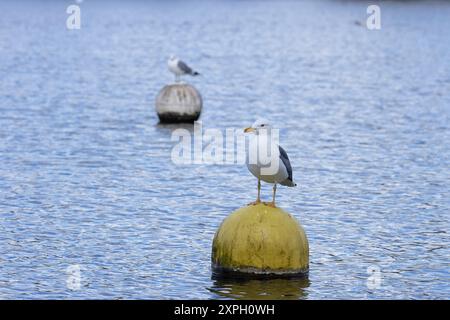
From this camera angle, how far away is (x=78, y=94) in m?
52.5

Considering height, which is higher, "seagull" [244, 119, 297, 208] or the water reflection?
"seagull" [244, 119, 297, 208]

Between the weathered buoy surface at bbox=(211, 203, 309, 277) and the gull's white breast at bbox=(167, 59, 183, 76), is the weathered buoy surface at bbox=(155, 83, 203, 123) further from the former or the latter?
the weathered buoy surface at bbox=(211, 203, 309, 277)

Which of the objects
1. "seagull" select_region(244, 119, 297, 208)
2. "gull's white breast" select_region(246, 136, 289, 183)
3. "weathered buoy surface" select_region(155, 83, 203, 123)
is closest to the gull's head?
"seagull" select_region(244, 119, 297, 208)

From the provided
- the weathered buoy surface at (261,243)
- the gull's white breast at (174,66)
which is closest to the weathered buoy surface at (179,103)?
the gull's white breast at (174,66)

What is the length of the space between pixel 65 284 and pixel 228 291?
270 cm

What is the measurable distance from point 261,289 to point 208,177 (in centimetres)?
1157

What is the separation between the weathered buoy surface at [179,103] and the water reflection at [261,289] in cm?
1868

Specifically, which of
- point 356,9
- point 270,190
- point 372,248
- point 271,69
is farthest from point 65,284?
point 356,9

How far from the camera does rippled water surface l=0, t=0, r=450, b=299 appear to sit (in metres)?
21.0

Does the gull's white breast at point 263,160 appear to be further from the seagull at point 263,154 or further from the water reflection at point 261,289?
the water reflection at point 261,289

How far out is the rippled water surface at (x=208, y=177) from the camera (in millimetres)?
20984

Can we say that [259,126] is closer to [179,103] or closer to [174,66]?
[179,103]

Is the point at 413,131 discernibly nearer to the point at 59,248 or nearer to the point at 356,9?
the point at 59,248

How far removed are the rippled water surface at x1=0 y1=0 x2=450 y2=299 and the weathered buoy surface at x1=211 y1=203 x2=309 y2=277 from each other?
0.28m
